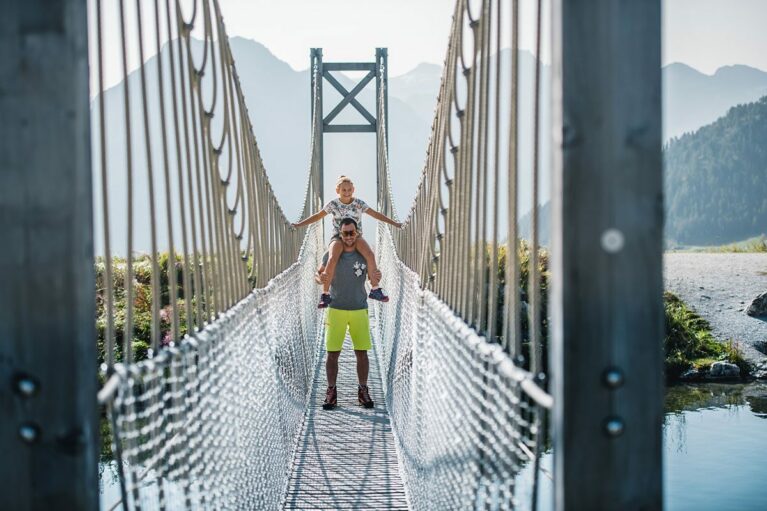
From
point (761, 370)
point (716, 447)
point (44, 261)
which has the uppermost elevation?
point (44, 261)

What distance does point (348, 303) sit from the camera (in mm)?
4488

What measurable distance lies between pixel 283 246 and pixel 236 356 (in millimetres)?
2024

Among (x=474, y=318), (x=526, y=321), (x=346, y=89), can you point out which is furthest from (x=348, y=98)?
(x=474, y=318)

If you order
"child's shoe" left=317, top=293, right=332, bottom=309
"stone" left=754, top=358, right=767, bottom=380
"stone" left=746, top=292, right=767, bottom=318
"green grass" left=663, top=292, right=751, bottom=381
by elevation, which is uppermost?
"child's shoe" left=317, top=293, right=332, bottom=309

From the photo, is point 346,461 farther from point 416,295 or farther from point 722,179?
point 722,179

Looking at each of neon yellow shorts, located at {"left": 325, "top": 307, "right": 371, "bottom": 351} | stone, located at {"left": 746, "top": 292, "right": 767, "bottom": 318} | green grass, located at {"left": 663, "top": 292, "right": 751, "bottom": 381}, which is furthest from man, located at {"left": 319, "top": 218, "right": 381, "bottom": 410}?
stone, located at {"left": 746, "top": 292, "right": 767, "bottom": 318}

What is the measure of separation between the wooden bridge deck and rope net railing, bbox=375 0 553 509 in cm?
11

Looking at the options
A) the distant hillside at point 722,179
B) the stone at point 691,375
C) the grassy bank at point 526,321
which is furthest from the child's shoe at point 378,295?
the distant hillside at point 722,179

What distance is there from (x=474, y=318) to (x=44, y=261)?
1367mm

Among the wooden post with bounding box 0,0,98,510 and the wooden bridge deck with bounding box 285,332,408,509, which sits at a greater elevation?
the wooden post with bounding box 0,0,98,510

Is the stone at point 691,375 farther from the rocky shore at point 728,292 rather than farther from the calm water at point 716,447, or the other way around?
the rocky shore at point 728,292

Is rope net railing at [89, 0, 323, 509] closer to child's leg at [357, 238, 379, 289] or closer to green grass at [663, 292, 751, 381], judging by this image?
child's leg at [357, 238, 379, 289]

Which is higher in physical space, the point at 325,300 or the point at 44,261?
the point at 44,261

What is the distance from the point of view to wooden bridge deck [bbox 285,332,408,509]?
3316 millimetres
